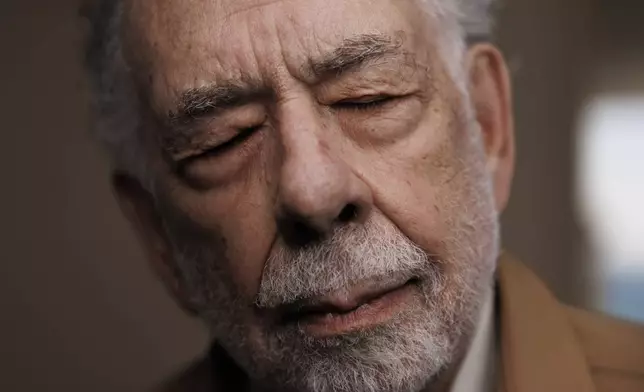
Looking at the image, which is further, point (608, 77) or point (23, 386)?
point (608, 77)

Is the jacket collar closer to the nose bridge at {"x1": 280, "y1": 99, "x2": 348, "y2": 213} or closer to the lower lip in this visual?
the lower lip

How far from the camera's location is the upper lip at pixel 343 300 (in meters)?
0.80

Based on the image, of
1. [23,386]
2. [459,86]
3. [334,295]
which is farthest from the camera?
[23,386]

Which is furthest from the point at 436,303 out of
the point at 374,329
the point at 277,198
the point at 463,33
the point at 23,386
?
the point at 23,386

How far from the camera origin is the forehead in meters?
0.82

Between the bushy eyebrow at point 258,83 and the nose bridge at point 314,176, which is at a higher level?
the bushy eyebrow at point 258,83

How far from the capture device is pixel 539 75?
130 centimetres

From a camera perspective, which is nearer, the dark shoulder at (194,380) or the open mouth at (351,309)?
the open mouth at (351,309)

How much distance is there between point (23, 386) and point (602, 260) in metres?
0.91

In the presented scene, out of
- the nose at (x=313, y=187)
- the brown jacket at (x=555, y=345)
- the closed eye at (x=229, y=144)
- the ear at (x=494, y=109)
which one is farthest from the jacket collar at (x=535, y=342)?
the closed eye at (x=229, y=144)

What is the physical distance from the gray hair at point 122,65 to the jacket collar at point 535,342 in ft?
0.87

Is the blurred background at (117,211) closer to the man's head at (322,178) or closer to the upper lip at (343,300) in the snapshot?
the man's head at (322,178)

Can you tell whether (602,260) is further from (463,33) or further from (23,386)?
(23,386)

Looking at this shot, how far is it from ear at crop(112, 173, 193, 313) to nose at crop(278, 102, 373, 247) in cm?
26
